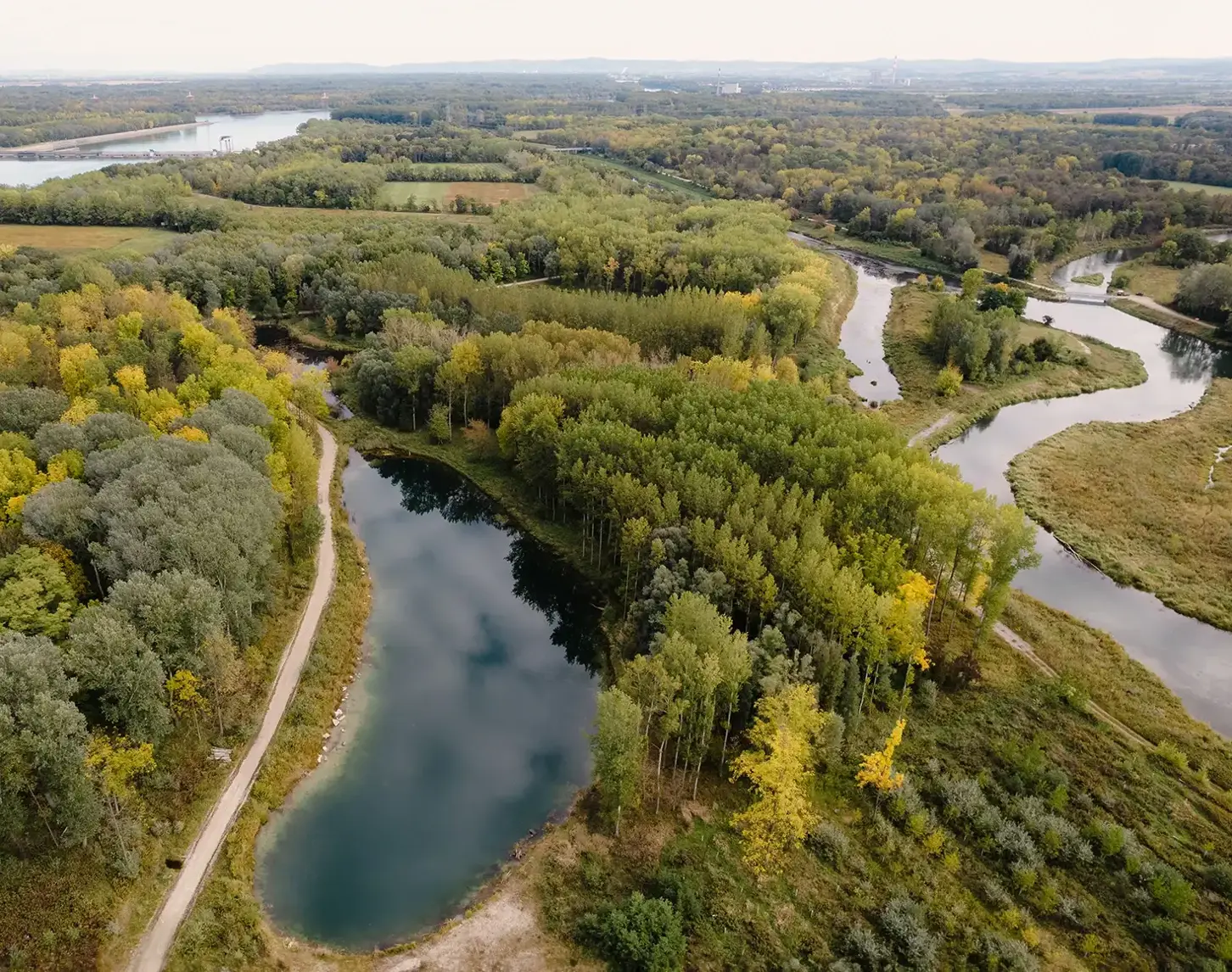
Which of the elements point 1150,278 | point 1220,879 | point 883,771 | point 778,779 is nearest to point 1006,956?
point 883,771

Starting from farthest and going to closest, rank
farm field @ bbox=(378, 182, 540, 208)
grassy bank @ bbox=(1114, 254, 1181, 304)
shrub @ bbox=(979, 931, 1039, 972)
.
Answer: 1. farm field @ bbox=(378, 182, 540, 208)
2. grassy bank @ bbox=(1114, 254, 1181, 304)
3. shrub @ bbox=(979, 931, 1039, 972)

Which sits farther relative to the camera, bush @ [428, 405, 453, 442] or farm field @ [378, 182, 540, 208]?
farm field @ [378, 182, 540, 208]

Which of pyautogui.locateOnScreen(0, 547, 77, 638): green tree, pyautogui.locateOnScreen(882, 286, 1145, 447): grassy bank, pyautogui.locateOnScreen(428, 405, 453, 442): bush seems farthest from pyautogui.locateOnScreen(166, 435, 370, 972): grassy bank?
pyautogui.locateOnScreen(882, 286, 1145, 447): grassy bank

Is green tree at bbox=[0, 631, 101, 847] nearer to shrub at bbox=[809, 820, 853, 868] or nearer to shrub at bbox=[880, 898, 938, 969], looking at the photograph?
shrub at bbox=[809, 820, 853, 868]

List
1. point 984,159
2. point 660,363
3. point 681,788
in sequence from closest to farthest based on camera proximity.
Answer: point 681,788 → point 660,363 → point 984,159

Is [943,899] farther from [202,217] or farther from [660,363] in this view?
[202,217]

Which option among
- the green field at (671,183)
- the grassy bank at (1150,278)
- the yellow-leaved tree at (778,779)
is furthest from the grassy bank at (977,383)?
the green field at (671,183)

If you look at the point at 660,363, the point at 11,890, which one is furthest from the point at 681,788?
the point at 660,363
